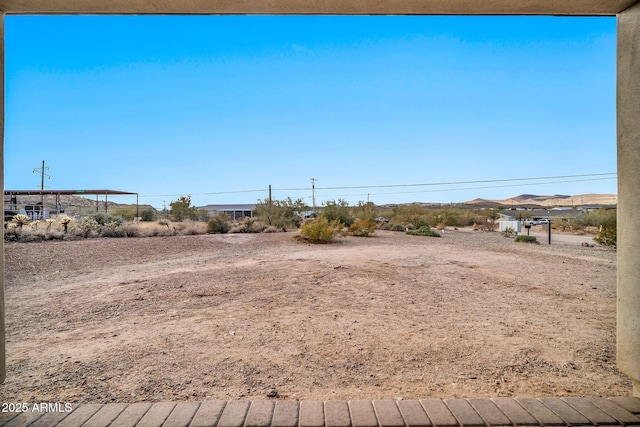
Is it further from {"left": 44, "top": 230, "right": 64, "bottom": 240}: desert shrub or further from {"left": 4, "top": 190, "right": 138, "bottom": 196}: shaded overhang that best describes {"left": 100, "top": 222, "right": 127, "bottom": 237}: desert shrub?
{"left": 4, "top": 190, "right": 138, "bottom": 196}: shaded overhang

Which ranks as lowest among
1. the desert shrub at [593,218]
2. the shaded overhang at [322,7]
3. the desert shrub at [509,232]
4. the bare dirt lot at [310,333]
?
the bare dirt lot at [310,333]

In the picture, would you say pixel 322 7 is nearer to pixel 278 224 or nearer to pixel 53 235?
pixel 53 235

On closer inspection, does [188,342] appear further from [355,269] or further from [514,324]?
[355,269]

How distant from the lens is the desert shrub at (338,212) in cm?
2023

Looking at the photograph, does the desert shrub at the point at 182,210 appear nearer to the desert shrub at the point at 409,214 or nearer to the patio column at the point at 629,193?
the desert shrub at the point at 409,214

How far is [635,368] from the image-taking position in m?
2.24

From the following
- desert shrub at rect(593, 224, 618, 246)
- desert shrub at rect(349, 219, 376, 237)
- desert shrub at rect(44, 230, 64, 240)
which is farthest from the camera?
desert shrub at rect(349, 219, 376, 237)

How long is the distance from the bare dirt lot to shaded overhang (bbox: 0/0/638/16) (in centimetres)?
255

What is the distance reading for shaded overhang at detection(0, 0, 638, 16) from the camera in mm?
2238

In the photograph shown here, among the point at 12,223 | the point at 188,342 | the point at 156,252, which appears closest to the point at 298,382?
the point at 188,342

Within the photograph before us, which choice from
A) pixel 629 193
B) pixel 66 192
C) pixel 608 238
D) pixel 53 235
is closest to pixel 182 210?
pixel 66 192

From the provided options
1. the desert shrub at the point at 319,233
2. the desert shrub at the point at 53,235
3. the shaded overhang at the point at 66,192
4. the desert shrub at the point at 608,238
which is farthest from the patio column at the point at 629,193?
the shaded overhang at the point at 66,192

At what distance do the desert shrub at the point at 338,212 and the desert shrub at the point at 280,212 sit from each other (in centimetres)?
230

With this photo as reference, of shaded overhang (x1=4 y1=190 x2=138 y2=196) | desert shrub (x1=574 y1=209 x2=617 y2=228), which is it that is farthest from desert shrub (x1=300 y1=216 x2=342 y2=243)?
desert shrub (x1=574 y1=209 x2=617 y2=228)
